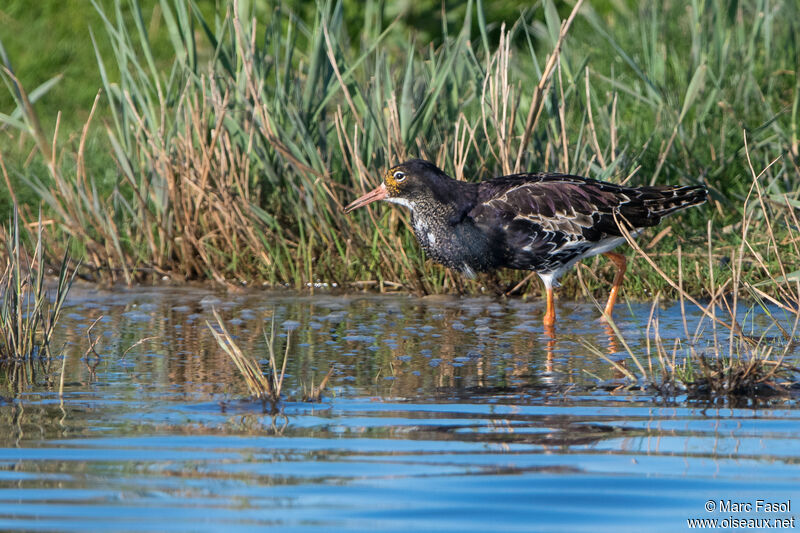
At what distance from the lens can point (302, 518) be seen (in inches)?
143

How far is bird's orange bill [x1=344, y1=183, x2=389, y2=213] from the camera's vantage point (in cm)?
802

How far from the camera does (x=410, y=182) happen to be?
788 cm

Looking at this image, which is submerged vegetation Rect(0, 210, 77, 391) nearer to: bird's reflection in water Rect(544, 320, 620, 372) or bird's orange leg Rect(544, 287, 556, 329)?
bird's reflection in water Rect(544, 320, 620, 372)

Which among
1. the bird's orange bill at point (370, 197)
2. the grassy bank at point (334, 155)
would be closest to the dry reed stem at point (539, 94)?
the grassy bank at point (334, 155)

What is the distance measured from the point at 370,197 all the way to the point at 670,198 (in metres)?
1.92

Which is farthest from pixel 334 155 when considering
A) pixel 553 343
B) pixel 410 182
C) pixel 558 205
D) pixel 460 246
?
pixel 553 343

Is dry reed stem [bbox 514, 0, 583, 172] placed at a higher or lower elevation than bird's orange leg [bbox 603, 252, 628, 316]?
higher

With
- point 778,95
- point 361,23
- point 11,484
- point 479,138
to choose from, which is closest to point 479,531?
point 11,484

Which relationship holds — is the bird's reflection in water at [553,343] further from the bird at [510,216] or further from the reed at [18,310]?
the reed at [18,310]

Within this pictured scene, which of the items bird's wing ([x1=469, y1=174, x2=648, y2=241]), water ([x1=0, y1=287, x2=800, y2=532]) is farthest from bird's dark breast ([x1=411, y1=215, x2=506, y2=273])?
water ([x1=0, y1=287, x2=800, y2=532])

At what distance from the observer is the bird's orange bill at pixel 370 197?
802 centimetres

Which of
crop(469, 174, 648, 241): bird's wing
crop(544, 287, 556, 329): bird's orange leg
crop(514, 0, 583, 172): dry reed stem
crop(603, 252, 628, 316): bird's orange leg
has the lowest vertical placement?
crop(544, 287, 556, 329): bird's orange leg

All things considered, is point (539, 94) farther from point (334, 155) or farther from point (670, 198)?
point (334, 155)

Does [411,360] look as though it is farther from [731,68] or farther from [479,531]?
[731,68]
